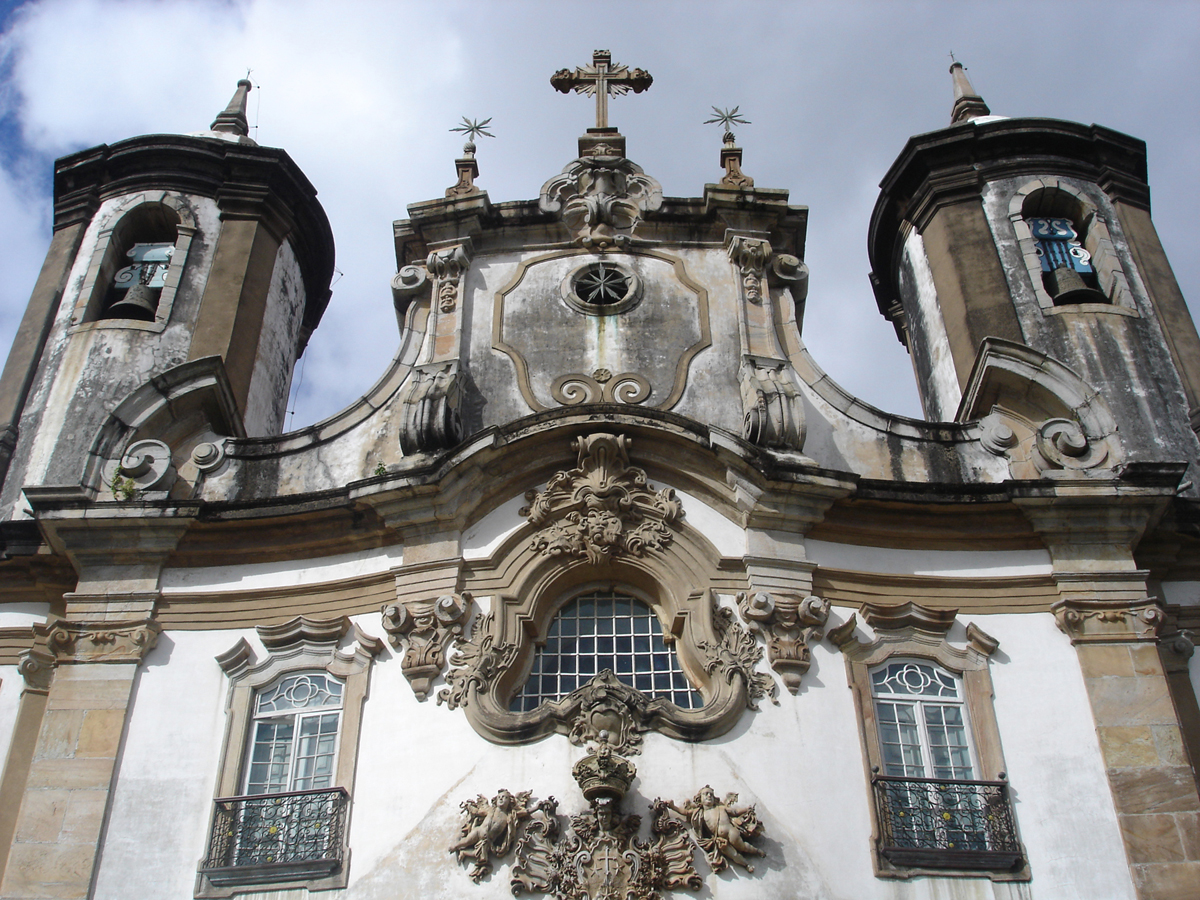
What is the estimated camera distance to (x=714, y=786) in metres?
10.1

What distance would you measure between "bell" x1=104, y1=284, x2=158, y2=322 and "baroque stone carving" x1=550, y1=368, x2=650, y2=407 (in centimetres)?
549

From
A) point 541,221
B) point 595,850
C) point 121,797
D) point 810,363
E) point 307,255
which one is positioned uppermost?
point 307,255

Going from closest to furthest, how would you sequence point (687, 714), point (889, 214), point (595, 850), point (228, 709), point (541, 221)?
point (595, 850) → point (687, 714) → point (228, 709) → point (541, 221) → point (889, 214)

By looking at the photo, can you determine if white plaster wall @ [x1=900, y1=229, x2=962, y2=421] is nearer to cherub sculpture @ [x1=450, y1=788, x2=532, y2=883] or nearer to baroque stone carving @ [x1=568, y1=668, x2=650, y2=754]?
baroque stone carving @ [x1=568, y1=668, x2=650, y2=754]

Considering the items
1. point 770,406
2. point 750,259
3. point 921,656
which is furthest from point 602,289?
point 921,656

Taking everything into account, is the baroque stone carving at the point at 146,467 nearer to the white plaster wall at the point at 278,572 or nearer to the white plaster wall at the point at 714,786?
the white plaster wall at the point at 278,572

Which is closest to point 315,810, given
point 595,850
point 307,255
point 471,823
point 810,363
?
point 471,823

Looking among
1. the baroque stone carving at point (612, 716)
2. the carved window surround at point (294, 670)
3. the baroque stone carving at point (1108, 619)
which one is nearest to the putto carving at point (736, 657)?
the baroque stone carving at point (612, 716)

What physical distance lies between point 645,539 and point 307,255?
8.13 meters

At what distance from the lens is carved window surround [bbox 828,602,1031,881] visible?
10.5 meters

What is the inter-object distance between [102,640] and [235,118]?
30.2ft

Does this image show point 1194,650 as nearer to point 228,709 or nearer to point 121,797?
point 228,709

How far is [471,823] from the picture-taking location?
9898 millimetres

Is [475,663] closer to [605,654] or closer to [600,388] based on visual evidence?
[605,654]
